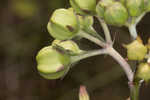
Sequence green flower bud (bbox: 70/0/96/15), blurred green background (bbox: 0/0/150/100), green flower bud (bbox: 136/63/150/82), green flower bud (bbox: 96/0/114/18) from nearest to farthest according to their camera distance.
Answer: green flower bud (bbox: 136/63/150/82) < green flower bud (bbox: 96/0/114/18) < green flower bud (bbox: 70/0/96/15) < blurred green background (bbox: 0/0/150/100)

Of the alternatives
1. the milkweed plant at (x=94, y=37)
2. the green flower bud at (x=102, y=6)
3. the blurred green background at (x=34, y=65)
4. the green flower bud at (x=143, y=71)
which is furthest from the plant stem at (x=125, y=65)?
the blurred green background at (x=34, y=65)

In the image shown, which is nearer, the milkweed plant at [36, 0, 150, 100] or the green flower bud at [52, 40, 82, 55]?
the milkweed plant at [36, 0, 150, 100]

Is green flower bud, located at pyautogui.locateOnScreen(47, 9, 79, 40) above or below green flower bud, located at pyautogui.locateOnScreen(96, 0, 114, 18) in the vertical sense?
below

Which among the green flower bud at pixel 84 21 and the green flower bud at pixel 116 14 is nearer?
the green flower bud at pixel 116 14

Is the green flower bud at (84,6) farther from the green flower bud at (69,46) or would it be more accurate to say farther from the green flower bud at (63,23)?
the green flower bud at (69,46)

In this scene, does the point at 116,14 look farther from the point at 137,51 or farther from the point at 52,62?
the point at 52,62

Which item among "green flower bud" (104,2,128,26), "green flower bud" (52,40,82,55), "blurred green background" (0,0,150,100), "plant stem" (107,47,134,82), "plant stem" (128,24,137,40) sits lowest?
"blurred green background" (0,0,150,100)

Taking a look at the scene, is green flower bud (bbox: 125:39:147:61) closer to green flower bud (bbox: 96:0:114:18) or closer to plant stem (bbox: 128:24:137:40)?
plant stem (bbox: 128:24:137:40)

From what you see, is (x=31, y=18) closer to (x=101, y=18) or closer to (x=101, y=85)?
(x=101, y=85)

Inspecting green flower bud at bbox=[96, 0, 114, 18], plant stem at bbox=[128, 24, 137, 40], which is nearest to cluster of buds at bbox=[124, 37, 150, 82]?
plant stem at bbox=[128, 24, 137, 40]
